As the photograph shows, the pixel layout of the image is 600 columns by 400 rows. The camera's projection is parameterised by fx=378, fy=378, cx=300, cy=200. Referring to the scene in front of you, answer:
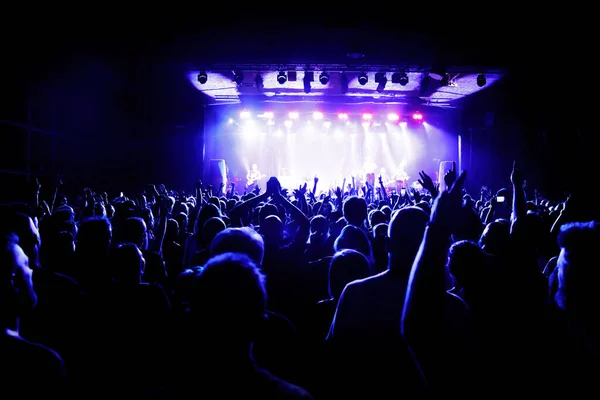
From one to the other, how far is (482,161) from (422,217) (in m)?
15.8

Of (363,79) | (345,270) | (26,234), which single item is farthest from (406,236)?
(363,79)

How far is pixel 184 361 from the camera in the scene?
1036mm

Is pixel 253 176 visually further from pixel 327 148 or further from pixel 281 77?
pixel 281 77

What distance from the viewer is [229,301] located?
105 cm

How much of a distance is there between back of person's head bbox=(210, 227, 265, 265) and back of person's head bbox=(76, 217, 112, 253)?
824 millimetres

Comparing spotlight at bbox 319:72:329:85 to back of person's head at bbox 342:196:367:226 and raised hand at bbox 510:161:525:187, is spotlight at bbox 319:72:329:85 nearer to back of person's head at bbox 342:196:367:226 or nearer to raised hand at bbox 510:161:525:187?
back of person's head at bbox 342:196:367:226

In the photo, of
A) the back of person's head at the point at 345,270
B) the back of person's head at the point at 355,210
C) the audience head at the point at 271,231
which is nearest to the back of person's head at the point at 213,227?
the audience head at the point at 271,231

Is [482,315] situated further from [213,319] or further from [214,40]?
[214,40]

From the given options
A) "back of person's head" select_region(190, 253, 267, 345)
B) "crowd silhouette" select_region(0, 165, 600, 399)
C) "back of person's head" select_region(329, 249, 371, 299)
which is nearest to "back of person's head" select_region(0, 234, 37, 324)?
"crowd silhouette" select_region(0, 165, 600, 399)

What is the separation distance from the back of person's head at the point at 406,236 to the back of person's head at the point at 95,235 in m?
1.80

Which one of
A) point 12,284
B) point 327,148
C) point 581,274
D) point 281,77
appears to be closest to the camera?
point 581,274

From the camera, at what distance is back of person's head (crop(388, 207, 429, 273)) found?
5.61 feet

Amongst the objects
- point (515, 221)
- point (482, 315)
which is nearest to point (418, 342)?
point (482, 315)

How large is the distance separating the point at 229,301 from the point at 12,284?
3.86 feet
